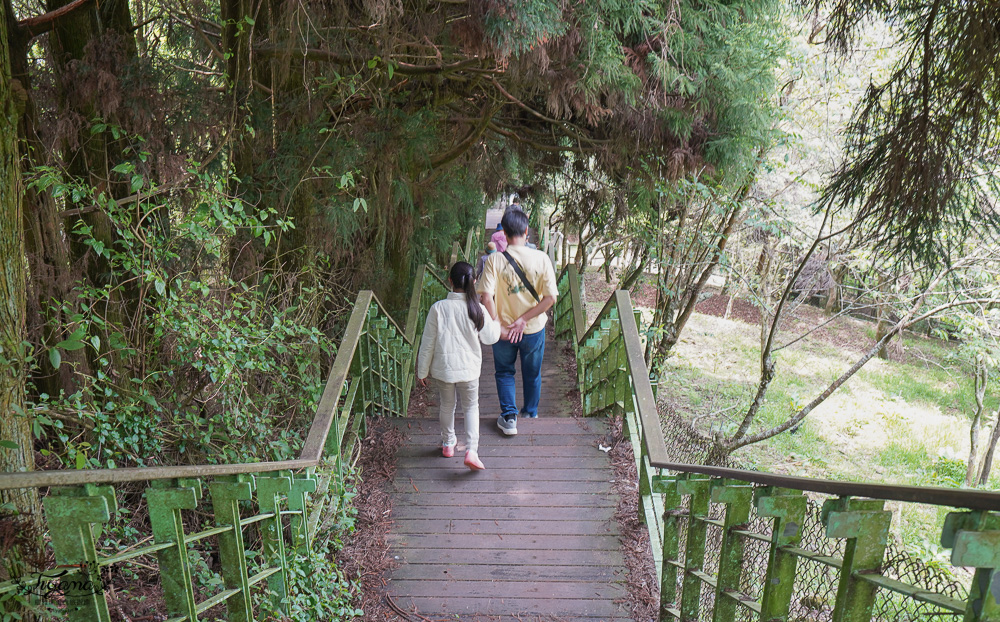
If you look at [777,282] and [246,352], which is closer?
[246,352]

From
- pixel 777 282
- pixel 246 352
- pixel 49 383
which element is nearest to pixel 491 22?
pixel 246 352

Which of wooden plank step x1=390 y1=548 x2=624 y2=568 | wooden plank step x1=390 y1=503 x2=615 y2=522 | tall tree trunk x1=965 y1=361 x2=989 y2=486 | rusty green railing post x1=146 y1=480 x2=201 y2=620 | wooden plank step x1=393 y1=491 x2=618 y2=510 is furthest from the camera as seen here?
tall tree trunk x1=965 y1=361 x2=989 y2=486

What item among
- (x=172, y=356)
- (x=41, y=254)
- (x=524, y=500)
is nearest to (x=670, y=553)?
(x=524, y=500)

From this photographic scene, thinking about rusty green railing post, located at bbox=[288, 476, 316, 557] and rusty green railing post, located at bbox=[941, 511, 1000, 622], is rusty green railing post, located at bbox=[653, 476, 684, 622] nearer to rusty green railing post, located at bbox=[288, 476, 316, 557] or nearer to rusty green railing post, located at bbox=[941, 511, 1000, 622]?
rusty green railing post, located at bbox=[288, 476, 316, 557]

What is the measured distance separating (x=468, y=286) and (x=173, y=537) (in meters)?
2.60

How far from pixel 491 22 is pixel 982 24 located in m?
2.07

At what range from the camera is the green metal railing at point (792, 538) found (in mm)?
1347

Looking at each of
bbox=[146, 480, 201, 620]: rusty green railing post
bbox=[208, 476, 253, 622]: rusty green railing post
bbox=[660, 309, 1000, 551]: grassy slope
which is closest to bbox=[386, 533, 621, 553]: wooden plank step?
bbox=[208, 476, 253, 622]: rusty green railing post

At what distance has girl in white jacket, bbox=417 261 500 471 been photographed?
4.39 m

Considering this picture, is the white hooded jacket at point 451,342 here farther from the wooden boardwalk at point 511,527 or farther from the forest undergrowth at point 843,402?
the forest undergrowth at point 843,402

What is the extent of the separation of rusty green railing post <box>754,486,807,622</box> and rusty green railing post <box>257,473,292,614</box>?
196 centimetres

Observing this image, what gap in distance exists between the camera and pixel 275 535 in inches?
118

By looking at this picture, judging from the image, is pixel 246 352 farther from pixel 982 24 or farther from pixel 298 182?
pixel 982 24

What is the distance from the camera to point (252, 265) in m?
4.58
